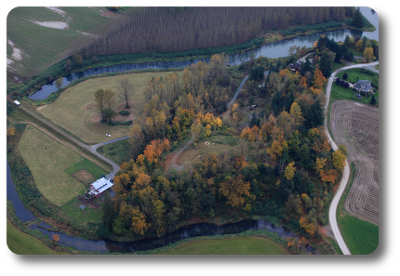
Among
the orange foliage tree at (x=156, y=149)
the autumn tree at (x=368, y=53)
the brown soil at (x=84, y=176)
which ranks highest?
the autumn tree at (x=368, y=53)

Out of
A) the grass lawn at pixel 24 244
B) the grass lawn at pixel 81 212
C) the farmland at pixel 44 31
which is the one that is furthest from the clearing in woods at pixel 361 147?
the farmland at pixel 44 31

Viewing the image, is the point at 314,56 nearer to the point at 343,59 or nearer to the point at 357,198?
the point at 343,59

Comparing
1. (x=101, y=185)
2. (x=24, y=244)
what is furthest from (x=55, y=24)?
(x=24, y=244)

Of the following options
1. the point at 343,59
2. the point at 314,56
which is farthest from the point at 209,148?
the point at 343,59

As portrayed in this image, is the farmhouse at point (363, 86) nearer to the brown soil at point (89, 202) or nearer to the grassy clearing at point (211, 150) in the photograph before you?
the grassy clearing at point (211, 150)

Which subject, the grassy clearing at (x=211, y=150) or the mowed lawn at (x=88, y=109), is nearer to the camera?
the grassy clearing at (x=211, y=150)

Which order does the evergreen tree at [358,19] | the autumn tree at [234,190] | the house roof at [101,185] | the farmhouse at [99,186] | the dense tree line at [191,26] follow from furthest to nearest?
1. the evergreen tree at [358,19]
2. the dense tree line at [191,26]
3. the house roof at [101,185]
4. the farmhouse at [99,186]
5. the autumn tree at [234,190]

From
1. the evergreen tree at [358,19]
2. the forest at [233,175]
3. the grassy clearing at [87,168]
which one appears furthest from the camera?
the evergreen tree at [358,19]
